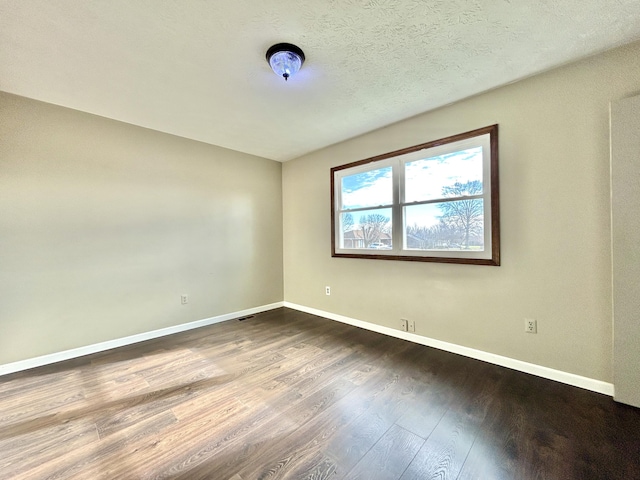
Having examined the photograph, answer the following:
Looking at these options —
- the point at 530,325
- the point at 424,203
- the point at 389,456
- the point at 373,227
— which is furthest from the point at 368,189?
the point at 389,456

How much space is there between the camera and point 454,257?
2631 mm

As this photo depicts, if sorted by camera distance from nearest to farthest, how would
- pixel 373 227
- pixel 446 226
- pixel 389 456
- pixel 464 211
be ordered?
pixel 389 456, pixel 464 211, pixel 446 226, pixel 373 227

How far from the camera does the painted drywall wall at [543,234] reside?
1931mm

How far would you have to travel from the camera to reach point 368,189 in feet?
11.3

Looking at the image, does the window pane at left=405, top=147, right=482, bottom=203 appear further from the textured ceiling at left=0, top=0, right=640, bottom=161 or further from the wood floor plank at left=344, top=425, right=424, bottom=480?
the wood floor plank at left=344, top=425, right=424, bottom=480

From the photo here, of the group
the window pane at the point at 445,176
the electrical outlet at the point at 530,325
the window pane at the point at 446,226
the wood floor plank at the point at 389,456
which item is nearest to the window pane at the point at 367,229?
the window pane at the point at 446,226

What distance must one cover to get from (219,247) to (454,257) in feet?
10.3

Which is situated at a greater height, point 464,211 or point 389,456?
point 464,211

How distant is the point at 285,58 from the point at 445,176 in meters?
1.93

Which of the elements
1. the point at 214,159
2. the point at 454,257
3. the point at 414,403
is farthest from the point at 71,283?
the point at 454,257

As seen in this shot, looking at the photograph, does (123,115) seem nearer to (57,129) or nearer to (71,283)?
(57,129)

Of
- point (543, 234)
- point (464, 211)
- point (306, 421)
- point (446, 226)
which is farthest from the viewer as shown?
point (446, 226)

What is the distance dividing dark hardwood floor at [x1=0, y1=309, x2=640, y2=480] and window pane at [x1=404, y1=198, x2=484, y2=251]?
1151mm

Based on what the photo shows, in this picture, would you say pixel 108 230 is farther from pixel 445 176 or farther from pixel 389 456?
pixel 445 176
